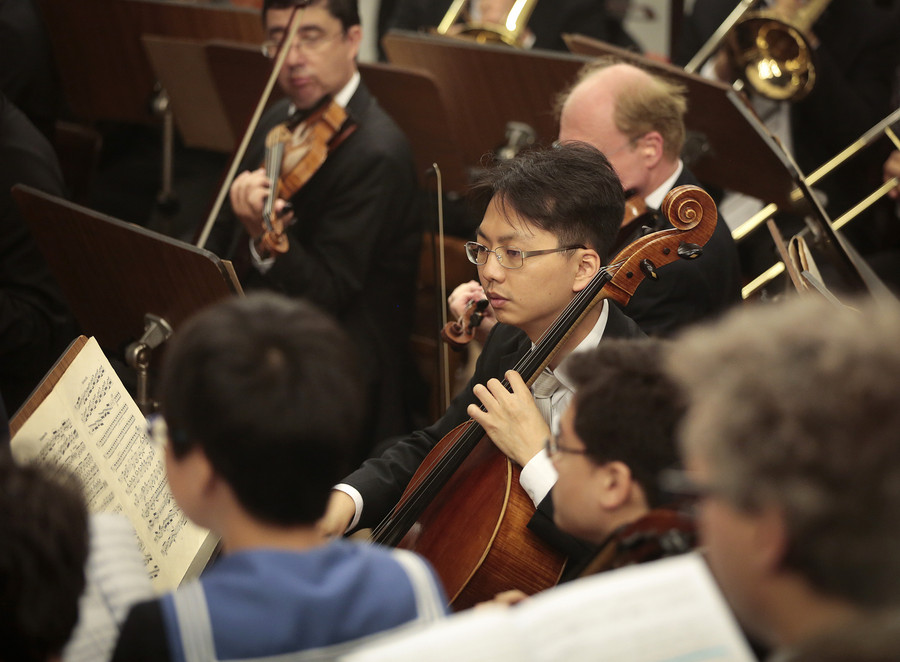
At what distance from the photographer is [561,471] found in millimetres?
1218

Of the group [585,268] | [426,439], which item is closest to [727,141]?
[585,268]

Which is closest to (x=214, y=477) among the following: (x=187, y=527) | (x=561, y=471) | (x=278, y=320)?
(x=278, y=320)

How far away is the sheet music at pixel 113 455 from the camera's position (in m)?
1.45

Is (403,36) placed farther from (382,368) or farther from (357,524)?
(357,524)

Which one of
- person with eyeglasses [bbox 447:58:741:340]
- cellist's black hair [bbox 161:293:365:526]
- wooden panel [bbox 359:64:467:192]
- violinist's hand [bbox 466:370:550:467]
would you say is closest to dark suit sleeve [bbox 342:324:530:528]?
violinist's hand [bbox 466:370:550:467]

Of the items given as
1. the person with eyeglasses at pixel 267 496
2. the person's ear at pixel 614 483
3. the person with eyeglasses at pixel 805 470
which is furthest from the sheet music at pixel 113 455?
the person with eyeglasses at pixel 805 470

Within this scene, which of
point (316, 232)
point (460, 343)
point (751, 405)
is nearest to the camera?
point (751, 405)

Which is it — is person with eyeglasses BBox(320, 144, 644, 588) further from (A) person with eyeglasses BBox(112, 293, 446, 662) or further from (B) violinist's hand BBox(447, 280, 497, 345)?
(A) person with eyeglasses BBox(112, 293, 446, 662)

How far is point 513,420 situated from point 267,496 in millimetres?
698

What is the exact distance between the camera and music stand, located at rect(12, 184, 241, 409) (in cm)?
188

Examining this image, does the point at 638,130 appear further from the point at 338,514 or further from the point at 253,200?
the point at 338,514

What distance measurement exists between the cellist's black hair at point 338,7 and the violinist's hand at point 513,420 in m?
1.65

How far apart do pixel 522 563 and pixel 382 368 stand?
1.39m

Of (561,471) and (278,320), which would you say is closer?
(278,320)
